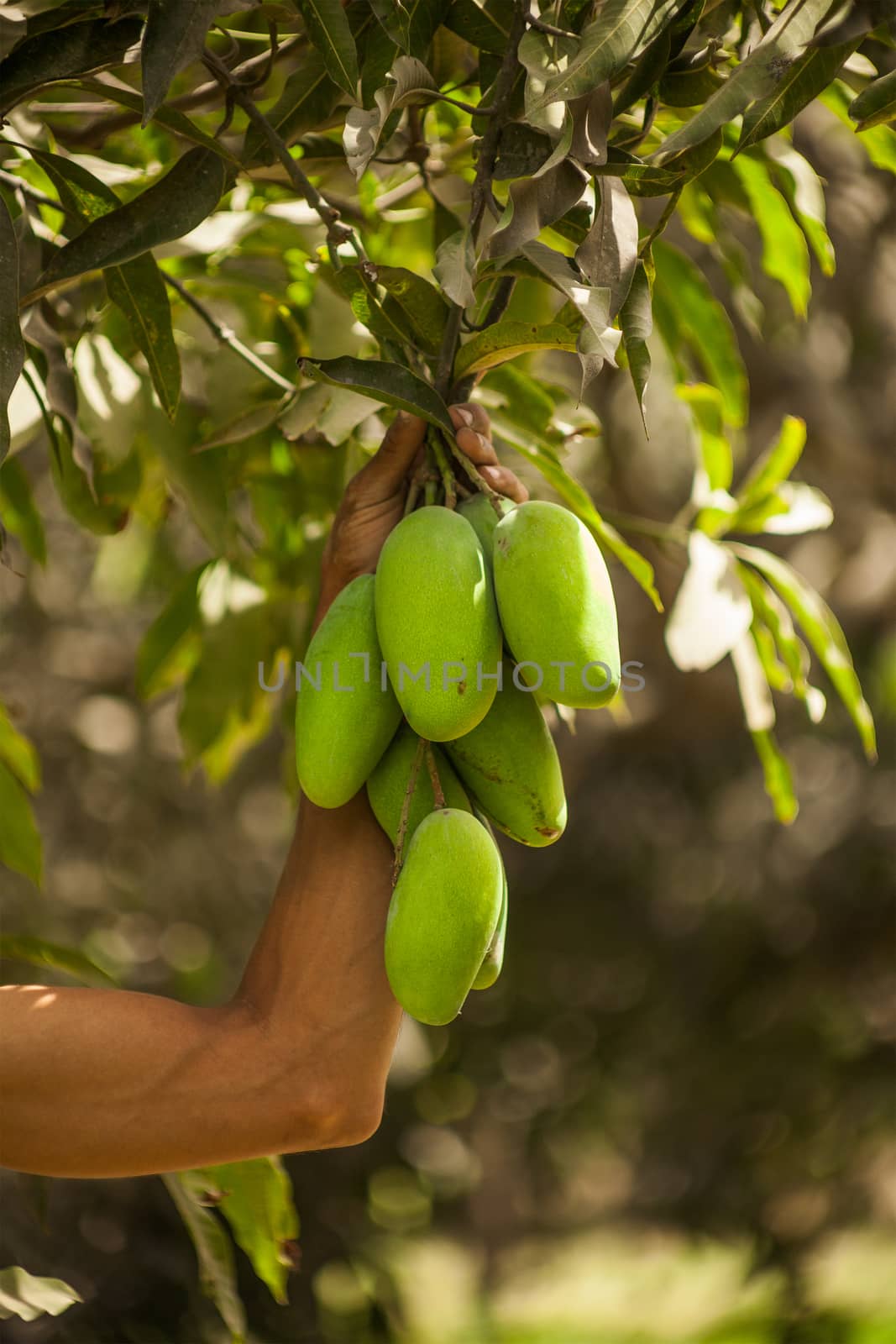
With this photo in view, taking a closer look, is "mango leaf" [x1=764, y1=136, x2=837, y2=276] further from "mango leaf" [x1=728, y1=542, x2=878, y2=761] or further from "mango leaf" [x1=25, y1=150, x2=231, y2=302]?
"mango leaf" [x1=25, y1=150, x2=231, y2=302]

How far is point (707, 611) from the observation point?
117 cm

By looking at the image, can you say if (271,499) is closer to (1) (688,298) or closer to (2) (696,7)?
(1) (688,298)

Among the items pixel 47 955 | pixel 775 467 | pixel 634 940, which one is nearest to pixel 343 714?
pixel 47 955

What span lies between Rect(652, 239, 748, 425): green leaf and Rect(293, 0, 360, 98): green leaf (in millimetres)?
576

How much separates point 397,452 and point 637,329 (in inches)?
7.5

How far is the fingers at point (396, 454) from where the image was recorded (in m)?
0.82

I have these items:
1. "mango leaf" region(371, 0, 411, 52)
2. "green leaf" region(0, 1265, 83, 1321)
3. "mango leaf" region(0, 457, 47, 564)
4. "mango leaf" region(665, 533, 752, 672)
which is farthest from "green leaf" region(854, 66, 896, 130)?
"green leaf" region(0, 1265, 83, 1321)

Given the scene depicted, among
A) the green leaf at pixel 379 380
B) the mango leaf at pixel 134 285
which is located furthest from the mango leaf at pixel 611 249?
the mango leaf at pixel 134 285

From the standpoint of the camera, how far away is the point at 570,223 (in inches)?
30.6

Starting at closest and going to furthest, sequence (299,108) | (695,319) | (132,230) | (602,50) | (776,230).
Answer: (602,50) < (132,230) < (299,108) < (776,230) < (695,319)

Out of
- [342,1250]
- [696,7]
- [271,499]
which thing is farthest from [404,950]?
[342,1250]

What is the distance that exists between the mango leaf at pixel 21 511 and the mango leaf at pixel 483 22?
24.5 inches

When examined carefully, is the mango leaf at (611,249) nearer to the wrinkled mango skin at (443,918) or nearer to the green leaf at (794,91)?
the green leaf at (794,91)

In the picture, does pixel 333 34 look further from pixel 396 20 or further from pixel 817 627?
pixel 817 627
